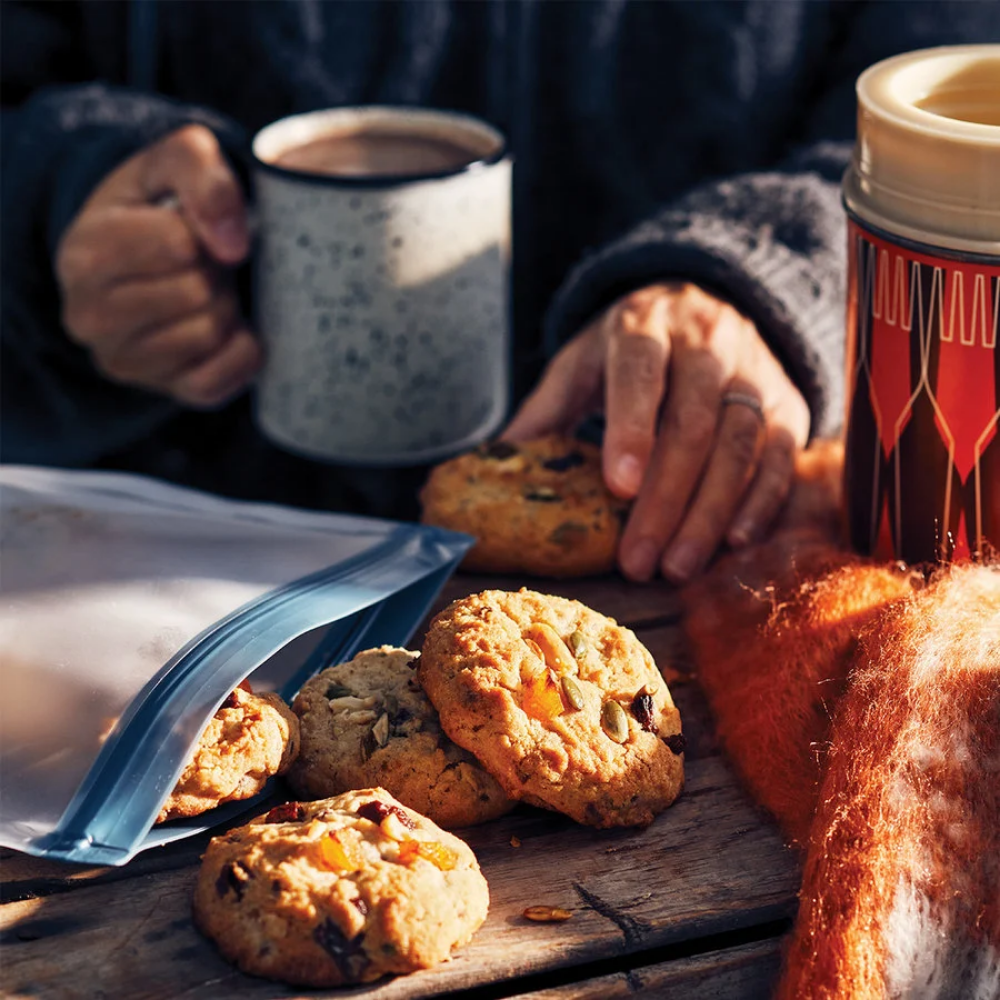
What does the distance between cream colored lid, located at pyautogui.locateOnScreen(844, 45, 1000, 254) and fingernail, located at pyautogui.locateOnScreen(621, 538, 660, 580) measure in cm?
30

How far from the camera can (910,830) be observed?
0.60 metres

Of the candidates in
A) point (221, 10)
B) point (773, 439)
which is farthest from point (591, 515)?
point (221, 10)

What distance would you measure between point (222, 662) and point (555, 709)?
18cm

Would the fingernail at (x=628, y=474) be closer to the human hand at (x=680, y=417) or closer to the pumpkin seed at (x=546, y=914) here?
the human hand at (x=680, y=417)

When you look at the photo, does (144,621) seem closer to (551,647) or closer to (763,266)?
(551,647)

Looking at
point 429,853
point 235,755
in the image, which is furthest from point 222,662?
point 429,853

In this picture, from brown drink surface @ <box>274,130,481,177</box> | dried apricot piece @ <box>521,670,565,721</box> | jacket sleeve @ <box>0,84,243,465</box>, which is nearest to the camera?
dried apricot piece @ <box>521,670,565,721</box>

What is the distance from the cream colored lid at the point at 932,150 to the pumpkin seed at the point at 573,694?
1.10 ft

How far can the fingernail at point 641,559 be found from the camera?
96 centimetres

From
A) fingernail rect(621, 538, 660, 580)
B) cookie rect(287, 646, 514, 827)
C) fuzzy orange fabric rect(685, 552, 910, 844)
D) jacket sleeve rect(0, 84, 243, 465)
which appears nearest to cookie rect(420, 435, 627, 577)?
fingernail rect(621, 538, 660, 580)

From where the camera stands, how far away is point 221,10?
1458mm

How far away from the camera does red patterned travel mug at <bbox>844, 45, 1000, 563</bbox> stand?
28.3 inches

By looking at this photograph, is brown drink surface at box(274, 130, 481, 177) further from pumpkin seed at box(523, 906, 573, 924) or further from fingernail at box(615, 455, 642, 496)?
pumpkin seed at box(523, 906, 573, 924)

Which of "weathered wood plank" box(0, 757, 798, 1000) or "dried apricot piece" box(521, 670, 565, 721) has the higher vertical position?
"dried apricot piece" box(521, 670, 565, 721)
